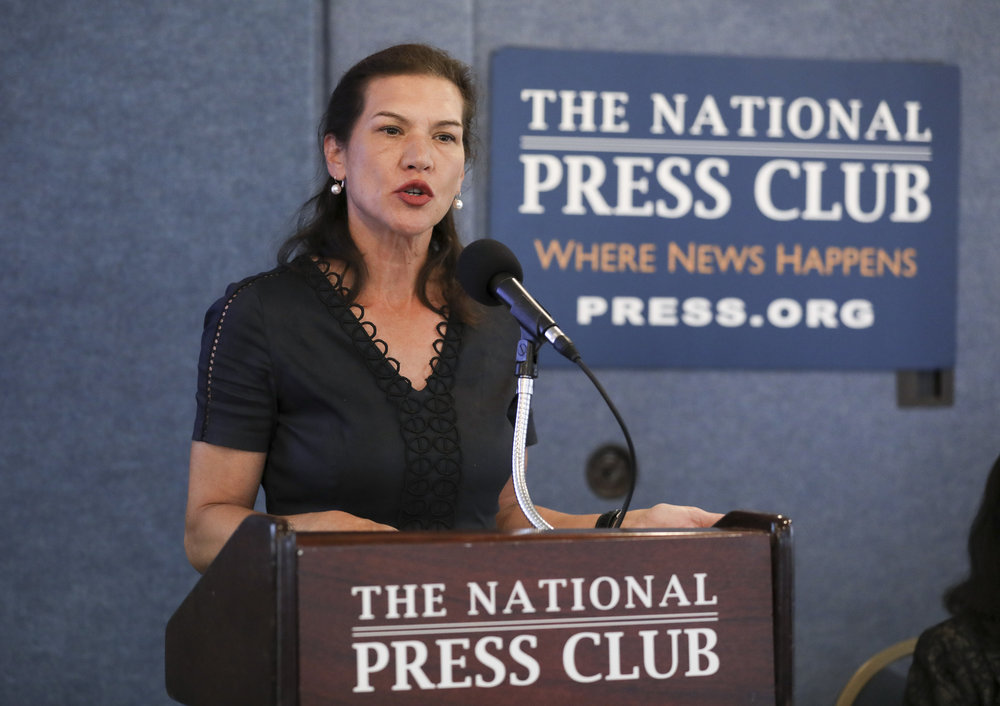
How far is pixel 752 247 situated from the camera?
9.41 ft

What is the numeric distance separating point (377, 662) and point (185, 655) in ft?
0.87

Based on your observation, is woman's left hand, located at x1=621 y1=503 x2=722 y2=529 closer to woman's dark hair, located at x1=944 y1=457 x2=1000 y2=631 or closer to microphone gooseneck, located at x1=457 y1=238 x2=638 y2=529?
microphone gooseneck, located at x1=457 y1=238 x2=638 y2=529

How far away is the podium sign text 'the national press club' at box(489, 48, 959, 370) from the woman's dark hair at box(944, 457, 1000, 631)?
0.90 meters

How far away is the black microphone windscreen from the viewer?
3.98ft

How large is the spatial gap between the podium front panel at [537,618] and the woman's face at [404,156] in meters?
0.66

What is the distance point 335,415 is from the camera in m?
1.40

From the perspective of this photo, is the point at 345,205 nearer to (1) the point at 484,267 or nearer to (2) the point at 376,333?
(2) the point at 376,333

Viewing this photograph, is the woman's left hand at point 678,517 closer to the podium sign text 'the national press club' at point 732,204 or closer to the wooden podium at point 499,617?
the wooden podium at point 499,617

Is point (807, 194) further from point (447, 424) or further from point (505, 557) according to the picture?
point (505, 557)

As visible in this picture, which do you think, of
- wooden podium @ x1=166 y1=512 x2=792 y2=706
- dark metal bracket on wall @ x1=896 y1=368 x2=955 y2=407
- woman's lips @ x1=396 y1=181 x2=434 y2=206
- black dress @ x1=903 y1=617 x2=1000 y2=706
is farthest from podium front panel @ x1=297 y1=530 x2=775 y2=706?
dark metal bracket on wall @ x1=896 y1=368 x2=955 y2=407

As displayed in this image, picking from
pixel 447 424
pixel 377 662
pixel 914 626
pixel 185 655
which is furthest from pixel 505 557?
pixel 914 626

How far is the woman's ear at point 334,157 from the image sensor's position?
5.18ft

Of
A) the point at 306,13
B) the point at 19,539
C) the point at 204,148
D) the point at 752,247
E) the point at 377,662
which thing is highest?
the point at 306,13

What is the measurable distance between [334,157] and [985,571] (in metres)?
1.46
